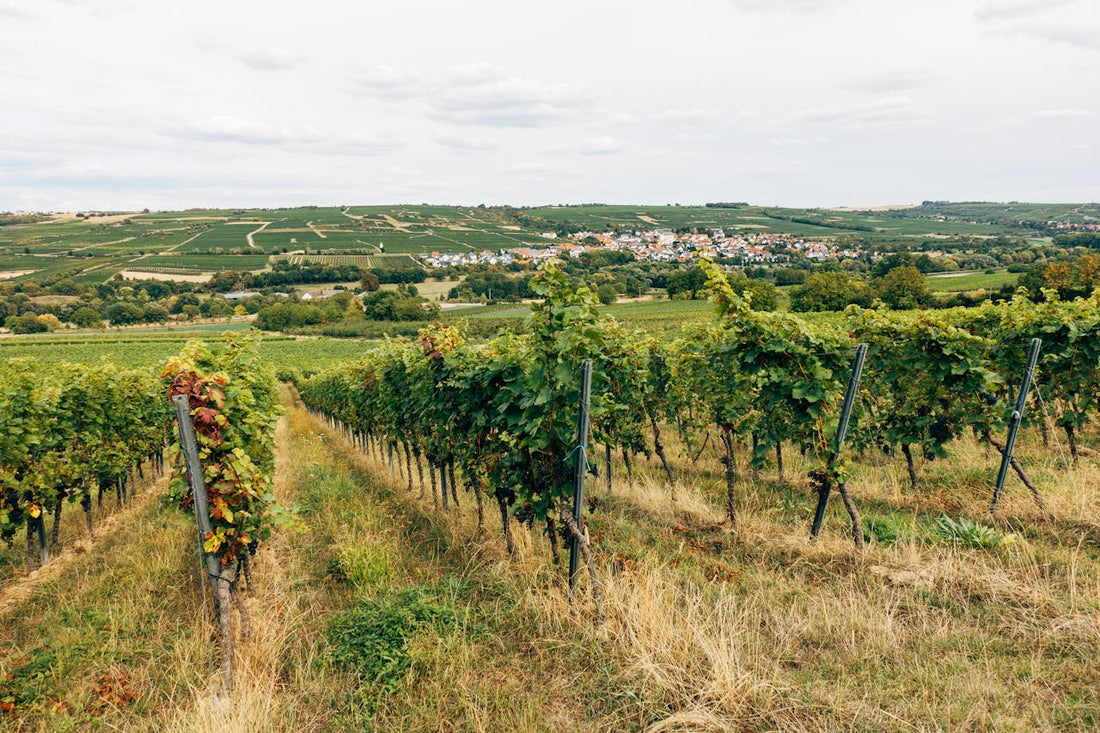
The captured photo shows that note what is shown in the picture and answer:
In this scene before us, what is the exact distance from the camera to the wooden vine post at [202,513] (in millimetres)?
4003

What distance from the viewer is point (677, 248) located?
119m

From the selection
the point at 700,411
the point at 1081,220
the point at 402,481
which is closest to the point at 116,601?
the point at 402,481

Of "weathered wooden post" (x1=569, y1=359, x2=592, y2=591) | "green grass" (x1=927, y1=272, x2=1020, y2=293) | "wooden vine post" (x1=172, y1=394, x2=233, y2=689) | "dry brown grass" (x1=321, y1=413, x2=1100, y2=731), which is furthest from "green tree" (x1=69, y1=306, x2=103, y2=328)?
"green grass" (x1=927, y1=272, x2=1020, y2=293)

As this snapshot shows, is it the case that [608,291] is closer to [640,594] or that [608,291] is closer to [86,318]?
[640,594]

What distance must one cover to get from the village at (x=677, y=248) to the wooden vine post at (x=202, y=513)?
86.2 meters

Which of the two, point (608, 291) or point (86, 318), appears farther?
point (86, 318)

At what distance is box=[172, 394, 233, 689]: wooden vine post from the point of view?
158 inches

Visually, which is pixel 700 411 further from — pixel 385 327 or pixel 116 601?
pixel 385 327

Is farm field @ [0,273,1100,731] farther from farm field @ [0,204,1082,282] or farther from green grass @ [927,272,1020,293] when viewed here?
farm field @ [0,204,1082,282]

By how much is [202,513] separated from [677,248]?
12217 centimetres

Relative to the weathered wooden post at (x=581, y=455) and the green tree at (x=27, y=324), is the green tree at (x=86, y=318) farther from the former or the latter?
the weathered wooden post at (x=581, y=455)

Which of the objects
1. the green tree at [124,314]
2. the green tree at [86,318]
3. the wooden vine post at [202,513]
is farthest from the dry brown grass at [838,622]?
the green tree at [86,318]

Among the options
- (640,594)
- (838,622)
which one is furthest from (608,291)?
(838,622)

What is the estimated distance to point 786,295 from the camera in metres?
66.1
